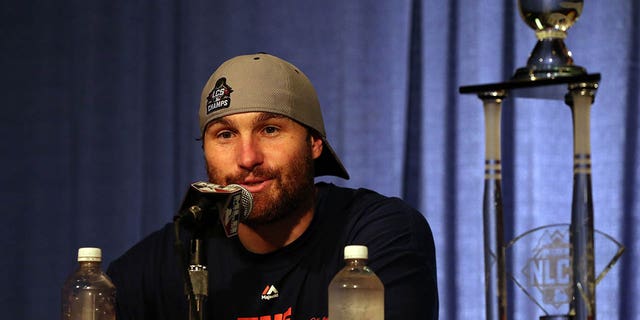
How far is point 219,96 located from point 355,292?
711 millimetres

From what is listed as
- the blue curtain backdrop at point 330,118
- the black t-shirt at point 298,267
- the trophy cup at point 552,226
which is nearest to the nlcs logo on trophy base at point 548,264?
the trophy cup at point 552,226

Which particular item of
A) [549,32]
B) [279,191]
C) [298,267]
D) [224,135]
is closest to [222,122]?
[224,135]

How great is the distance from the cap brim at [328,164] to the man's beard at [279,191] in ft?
0.43

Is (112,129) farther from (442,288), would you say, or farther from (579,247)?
(579,247)

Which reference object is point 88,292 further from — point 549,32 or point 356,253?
point 549,32

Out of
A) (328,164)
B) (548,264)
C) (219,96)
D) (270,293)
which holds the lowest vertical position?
(270,293)

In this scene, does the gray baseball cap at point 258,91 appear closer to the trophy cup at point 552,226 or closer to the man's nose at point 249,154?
the man's nose at point 249,154

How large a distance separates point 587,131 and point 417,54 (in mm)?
1817

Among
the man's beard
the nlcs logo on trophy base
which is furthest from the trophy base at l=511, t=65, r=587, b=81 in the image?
the man's beard

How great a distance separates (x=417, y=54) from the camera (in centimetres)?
309

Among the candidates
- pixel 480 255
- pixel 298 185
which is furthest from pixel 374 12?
pixel 298 185

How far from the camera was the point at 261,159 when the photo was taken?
2.06m

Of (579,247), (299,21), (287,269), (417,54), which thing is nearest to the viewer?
(579,247)

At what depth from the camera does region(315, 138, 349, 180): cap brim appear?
2311mm
